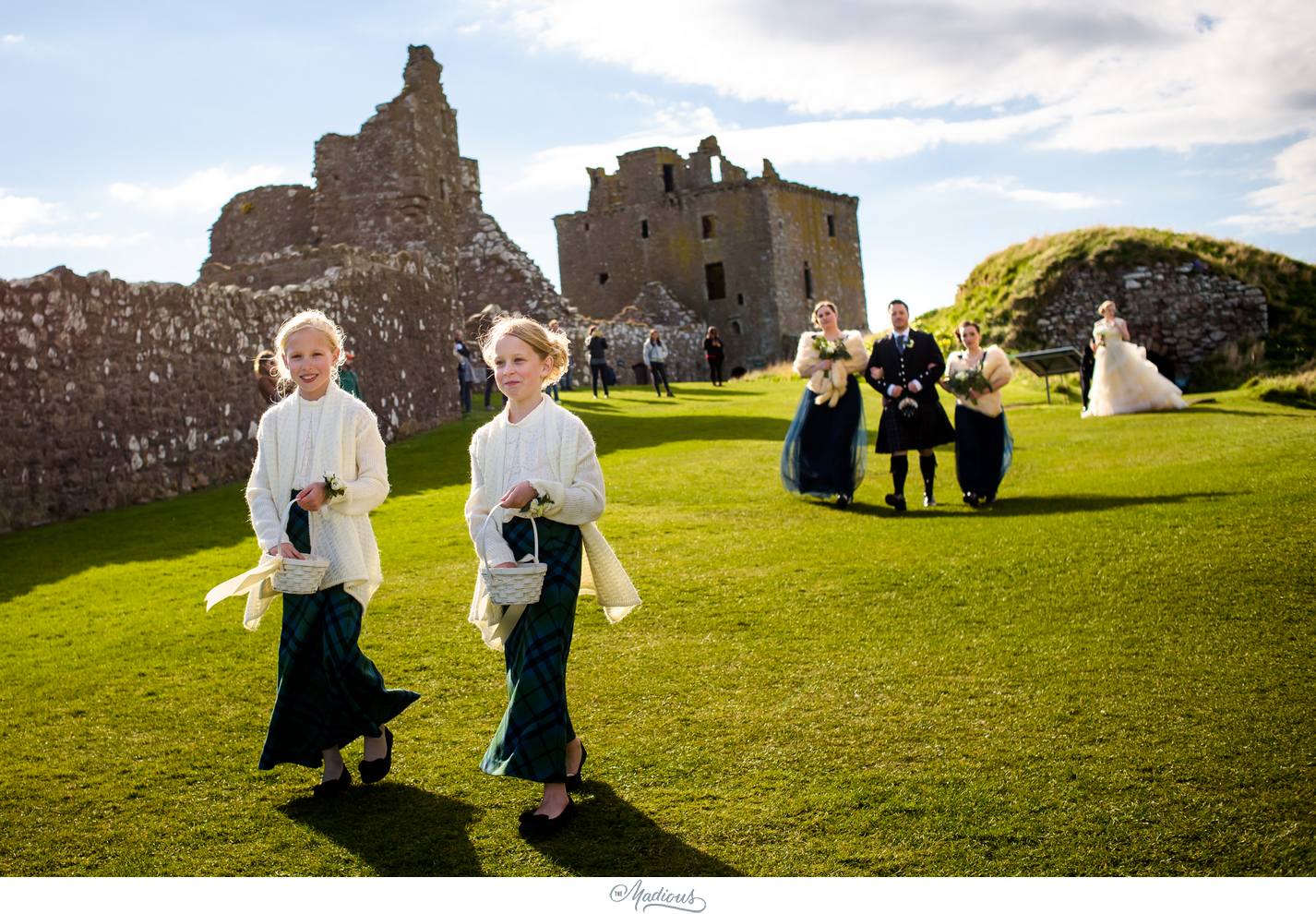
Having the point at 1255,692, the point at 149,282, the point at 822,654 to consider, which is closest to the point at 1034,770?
the point at 1255,692

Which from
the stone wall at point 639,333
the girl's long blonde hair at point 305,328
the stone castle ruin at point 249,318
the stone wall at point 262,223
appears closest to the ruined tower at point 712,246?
the stone wall at point 639,333

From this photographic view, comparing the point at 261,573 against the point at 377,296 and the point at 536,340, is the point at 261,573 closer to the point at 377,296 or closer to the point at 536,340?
the point at 536,340

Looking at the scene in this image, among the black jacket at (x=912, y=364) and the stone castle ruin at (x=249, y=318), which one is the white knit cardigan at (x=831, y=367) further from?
the stone castle ruin at (x=249, y=318)

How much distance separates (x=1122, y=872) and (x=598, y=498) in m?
2.22

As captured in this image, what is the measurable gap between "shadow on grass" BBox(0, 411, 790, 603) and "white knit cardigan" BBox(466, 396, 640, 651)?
16.1 ft

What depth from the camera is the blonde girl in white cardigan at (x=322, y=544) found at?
488 centimetres

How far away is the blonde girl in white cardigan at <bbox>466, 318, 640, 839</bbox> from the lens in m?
4.47

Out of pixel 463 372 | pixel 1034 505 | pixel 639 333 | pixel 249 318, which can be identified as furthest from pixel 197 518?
pixel 639 333

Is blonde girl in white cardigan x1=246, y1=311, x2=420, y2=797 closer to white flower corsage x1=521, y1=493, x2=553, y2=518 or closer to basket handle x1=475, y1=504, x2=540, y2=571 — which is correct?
basket handle x1=475, y1=504, x2=540, y2=571

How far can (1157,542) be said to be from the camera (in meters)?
8.40

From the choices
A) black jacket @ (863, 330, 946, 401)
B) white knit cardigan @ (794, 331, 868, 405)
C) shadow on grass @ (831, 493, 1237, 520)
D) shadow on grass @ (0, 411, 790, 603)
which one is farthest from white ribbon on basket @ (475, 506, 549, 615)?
black jacket @ (863, 330, 946, 401)

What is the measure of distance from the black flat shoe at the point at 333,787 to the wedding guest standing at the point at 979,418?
24.3 feet

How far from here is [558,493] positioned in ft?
14.9

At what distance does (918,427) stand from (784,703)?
19.9 ft
